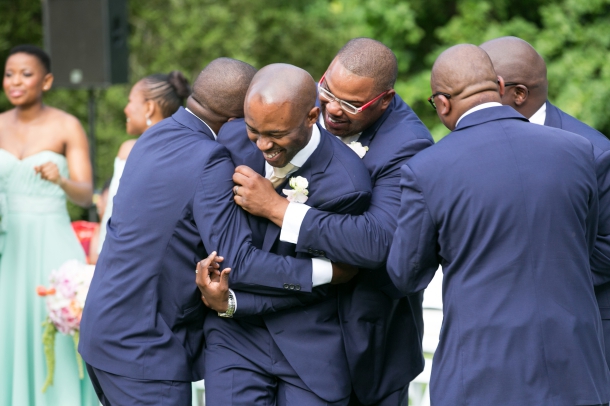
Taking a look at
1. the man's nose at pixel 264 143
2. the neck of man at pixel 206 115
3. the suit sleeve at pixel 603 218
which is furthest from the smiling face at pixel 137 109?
the suit sleeve at pixel 603 218

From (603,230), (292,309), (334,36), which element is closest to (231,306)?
(292,309)

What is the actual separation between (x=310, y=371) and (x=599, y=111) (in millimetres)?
9815

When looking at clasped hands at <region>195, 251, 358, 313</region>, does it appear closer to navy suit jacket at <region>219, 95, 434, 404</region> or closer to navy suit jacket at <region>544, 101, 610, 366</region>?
navy suit jacket at <region>219, 95, 434, 404</region>

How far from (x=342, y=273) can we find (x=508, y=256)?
79cm

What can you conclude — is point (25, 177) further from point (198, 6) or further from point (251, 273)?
point (198, 6)

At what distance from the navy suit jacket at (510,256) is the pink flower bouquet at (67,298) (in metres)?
2.70

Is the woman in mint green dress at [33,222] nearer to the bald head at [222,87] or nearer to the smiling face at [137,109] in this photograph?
the smiling face at [137,109]

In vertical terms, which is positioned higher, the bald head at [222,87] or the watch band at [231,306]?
the bald head at [222,87]

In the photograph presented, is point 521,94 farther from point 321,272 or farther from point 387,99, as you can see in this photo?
point 321,272

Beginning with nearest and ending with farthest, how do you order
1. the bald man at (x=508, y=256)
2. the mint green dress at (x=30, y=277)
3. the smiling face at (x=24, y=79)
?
1. the bald man at (x=508, y=256)
2. the mint green dress at (x=30, y=277)
3. the smiling face at (x=24, y=79)

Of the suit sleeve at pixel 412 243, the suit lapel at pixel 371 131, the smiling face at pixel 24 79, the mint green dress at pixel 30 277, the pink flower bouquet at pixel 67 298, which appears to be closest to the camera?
the suit sleeve at pixel 412 243

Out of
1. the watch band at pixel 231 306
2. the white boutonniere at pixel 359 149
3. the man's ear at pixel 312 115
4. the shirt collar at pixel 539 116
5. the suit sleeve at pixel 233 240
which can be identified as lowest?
the watch band at pixel 231 306

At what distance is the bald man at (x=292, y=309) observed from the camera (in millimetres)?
3303

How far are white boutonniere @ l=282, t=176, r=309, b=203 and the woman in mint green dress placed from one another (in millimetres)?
2766
